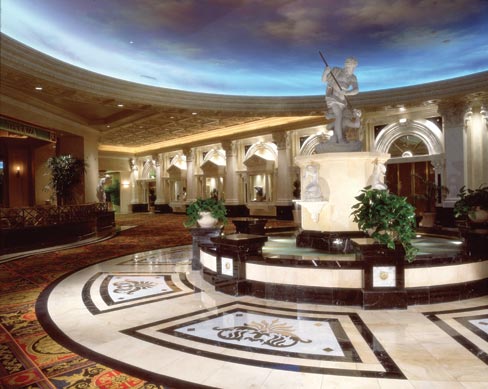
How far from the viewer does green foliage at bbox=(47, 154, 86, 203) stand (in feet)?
42.0

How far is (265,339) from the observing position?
3.10 m

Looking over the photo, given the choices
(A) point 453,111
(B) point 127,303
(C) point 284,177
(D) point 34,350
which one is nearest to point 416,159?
(A) point 453,111

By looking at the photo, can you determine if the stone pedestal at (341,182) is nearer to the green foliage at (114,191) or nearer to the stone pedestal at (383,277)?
the stone pedestal at (383,277)

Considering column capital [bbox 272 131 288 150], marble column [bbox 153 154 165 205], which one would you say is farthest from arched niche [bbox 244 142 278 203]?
marble column [bbox 153 154 165 205]

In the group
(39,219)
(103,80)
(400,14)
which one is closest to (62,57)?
(103,80)

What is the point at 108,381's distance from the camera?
2.45m

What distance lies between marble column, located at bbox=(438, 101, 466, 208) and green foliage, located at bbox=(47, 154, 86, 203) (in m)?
11.9

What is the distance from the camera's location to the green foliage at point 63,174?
12.8 m

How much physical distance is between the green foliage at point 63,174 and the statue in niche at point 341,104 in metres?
9.81

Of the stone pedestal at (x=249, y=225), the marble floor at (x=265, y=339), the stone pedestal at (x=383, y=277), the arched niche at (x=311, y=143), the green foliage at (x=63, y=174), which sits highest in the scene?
the arched niche at (x=311, y=143)

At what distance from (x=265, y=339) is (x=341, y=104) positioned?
4081 millimetres

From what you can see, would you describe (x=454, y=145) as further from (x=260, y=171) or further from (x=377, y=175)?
(x=260, y=171)

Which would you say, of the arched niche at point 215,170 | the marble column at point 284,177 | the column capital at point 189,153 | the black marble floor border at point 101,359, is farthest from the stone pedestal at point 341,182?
the column capital at point 189,153

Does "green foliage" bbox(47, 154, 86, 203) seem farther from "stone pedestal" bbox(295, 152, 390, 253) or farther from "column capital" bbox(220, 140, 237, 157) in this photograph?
"stone pedestal" bbox(295, 152, 390, 253)
